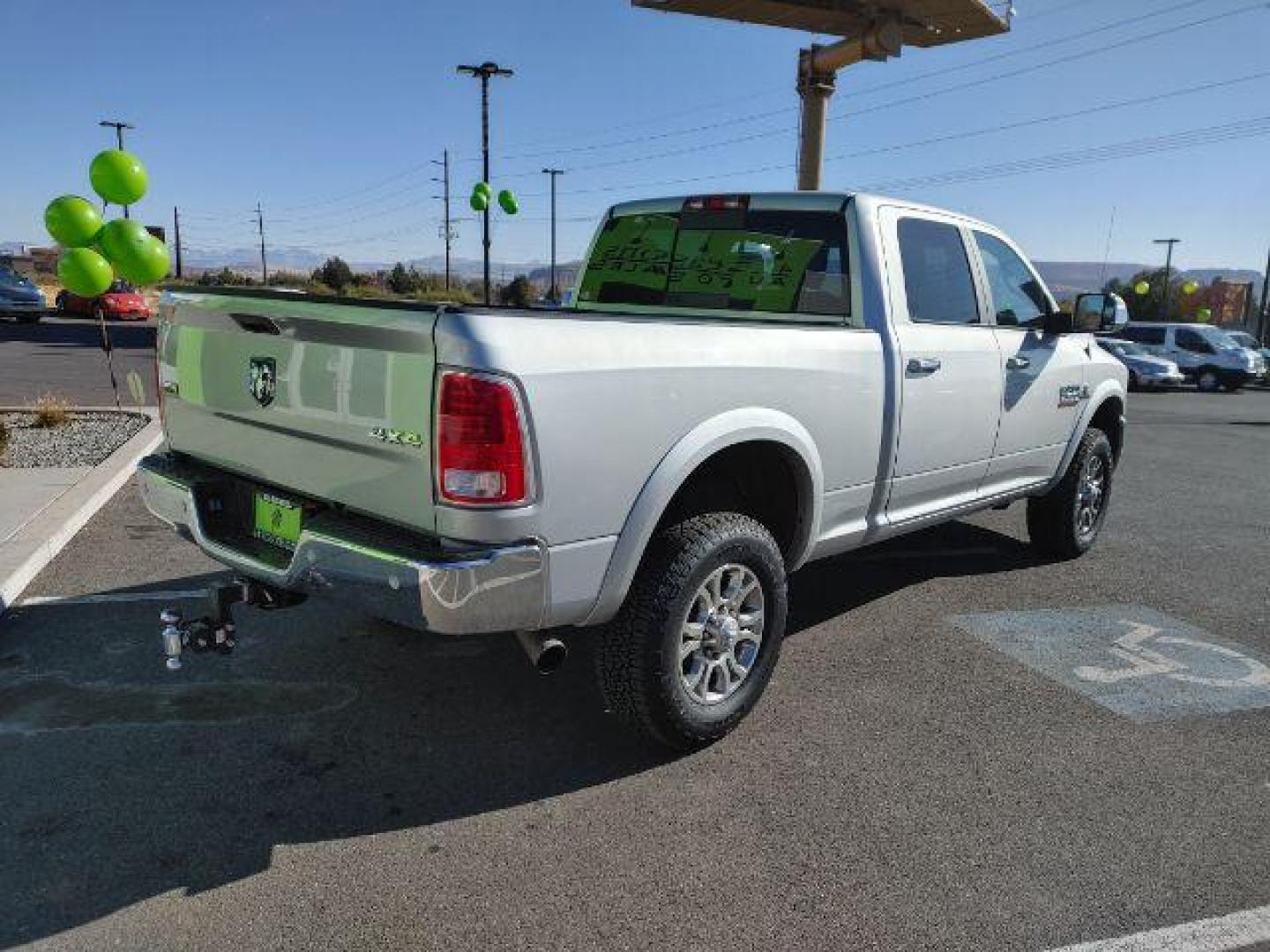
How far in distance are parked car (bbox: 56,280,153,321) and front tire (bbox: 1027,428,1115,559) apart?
29937mm

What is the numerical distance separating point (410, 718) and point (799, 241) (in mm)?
2626

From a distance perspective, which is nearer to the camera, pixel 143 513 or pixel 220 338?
pixel 220 338

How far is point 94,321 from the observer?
2800 centimetres

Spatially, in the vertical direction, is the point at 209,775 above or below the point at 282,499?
below

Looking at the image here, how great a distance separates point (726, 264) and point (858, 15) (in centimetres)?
2255

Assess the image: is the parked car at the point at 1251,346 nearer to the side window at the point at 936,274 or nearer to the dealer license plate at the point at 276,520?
the side window at the point at 936,274

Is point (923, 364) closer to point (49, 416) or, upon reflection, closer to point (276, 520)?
point (276, 520)

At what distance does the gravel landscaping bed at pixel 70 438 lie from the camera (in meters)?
7.48

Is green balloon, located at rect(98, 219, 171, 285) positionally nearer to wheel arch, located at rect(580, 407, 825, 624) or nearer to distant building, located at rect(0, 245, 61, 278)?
wheel arch, located at rect(580, 407, 825, 624)

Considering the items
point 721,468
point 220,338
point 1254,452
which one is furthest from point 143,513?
point 1254,452

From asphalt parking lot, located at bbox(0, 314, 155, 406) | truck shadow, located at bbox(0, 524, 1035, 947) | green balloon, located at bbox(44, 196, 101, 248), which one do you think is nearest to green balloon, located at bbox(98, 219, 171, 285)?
green balloon, located at bbox(44, 196, 101, 248)

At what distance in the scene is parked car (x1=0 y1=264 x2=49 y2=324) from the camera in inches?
972

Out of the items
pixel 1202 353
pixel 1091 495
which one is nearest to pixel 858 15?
pixel 1202 353

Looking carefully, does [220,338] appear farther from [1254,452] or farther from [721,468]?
[1254,452]
